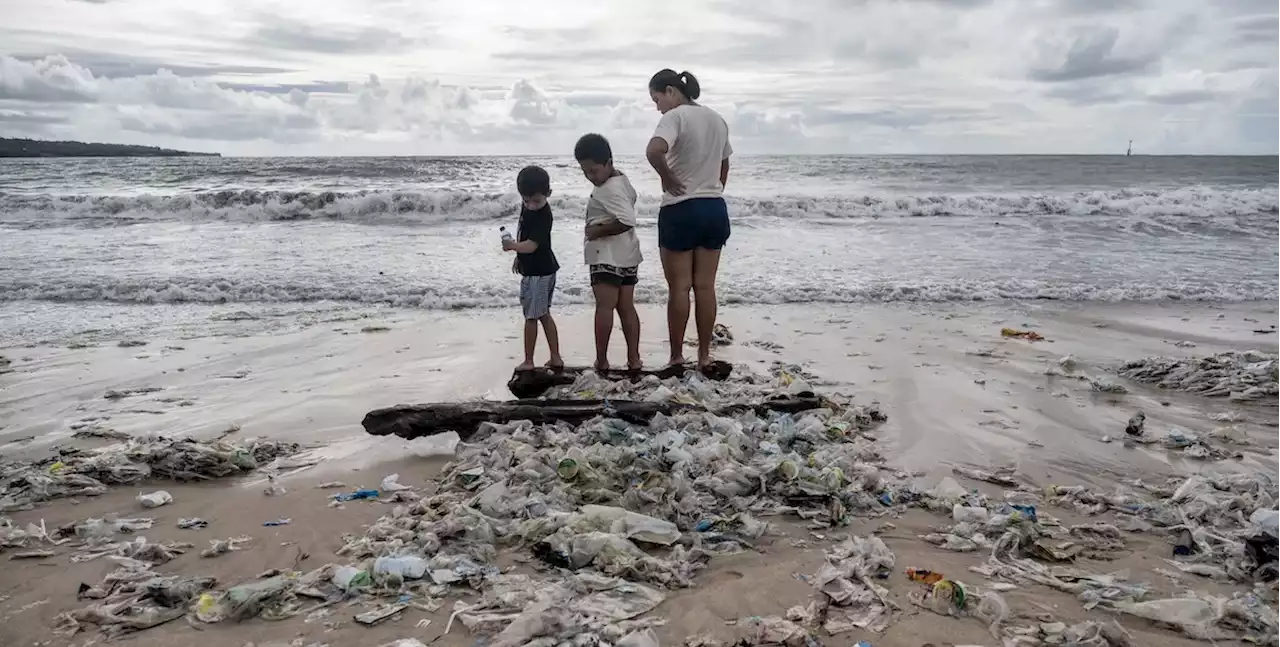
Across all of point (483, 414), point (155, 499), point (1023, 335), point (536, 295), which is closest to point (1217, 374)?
point (1023, 335)

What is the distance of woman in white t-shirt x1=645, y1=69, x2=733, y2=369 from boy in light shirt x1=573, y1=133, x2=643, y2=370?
9.4 inches

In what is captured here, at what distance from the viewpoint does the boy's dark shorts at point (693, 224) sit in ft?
17.6

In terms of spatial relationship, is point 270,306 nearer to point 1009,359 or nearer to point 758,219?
point 1009,359

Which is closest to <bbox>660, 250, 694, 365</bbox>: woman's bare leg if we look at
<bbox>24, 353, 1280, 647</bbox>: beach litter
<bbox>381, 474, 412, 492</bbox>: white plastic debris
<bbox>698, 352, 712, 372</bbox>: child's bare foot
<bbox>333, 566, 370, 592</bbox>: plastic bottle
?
<bbox>698, 352, 712, 372</bbox>: child's bare foot

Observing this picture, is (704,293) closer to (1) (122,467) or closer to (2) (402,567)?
(2) (402,567)

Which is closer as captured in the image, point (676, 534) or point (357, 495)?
point (676, 534)

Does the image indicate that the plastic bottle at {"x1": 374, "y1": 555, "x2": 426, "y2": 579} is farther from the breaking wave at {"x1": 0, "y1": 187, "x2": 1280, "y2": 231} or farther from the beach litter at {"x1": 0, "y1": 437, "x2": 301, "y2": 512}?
the breaking wave at {"x1": 0, "y1": 187, "x2": 1280, "y2": 231}

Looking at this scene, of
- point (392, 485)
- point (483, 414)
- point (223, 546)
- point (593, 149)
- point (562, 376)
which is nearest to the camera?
point (223, 546)

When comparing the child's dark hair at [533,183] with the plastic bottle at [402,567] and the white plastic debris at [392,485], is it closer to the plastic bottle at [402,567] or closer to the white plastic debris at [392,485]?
the white plastic debris at [392,485]

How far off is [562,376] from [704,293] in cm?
116

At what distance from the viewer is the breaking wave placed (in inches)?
752

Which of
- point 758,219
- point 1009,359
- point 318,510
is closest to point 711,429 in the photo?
point 318,510

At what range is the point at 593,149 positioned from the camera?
5188 millimetres

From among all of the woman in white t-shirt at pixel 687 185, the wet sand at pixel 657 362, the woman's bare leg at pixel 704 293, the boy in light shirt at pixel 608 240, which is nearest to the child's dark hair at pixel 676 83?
the woman in white t-shirt at pixel 687 185
